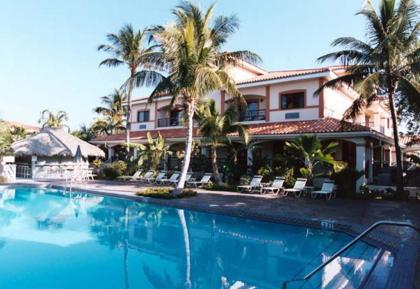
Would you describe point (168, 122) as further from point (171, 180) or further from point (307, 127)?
point (307, 127)

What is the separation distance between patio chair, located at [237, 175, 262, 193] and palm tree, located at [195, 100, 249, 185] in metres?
1.78

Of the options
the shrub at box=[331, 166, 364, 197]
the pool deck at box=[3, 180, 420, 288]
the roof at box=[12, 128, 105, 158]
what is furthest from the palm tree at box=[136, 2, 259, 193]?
the roof at box=[12, 128, 105, 158]

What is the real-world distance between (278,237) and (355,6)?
39.6 ft

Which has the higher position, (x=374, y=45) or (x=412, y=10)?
(x=412, y=10)

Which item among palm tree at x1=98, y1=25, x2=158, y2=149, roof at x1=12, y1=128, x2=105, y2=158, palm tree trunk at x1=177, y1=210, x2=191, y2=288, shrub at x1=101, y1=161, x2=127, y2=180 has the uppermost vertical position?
palm tree at x1=98, y1=25, x2=158, y2=149

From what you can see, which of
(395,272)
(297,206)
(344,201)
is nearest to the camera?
(395,272)

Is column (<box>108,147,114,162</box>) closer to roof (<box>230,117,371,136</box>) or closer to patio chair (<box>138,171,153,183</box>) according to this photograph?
patio chair (<box>138,171,153,183</box>)

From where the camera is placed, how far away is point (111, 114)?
131 feet

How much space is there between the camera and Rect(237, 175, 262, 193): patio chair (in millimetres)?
18234

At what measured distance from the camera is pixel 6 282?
21.7 feet

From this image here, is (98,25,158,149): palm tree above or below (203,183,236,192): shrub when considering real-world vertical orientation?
A: above

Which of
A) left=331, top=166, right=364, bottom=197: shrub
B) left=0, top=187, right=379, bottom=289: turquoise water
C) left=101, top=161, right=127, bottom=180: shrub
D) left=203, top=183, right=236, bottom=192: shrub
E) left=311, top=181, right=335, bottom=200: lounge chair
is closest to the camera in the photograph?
left=0, top=187, right=379, bottom=289: turquoise water

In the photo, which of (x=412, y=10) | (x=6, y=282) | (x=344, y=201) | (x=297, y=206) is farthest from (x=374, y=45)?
(x=6, y=282)

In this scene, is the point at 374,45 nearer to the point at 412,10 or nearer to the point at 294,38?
the point at 412,10
